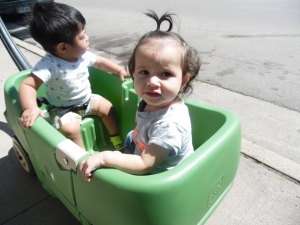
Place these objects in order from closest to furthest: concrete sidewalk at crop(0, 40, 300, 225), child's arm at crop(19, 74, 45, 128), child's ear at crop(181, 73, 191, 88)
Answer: child's ear at crop(181, 73, 191, 88)
child's arm at crop(19, 74, 45, 128)
concrete sidewalk at crop(0, 40, 300, 225)

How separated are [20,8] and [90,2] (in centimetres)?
353

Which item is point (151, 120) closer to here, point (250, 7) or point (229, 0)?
point (250, 7)

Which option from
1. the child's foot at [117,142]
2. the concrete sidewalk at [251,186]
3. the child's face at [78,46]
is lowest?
the concrete sidewalk at [251,186]

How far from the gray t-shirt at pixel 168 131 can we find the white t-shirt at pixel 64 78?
61cm

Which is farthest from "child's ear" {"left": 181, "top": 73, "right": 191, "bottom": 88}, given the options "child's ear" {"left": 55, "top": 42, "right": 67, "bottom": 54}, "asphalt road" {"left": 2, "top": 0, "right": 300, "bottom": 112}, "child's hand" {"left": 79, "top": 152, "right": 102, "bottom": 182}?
"asphalt road" {"left": 2, "top": 0, "right": 300, "bottom": 112}

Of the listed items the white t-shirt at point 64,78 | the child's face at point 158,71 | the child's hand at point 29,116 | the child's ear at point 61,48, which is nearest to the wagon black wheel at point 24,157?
the white t-shirt at point 64,78

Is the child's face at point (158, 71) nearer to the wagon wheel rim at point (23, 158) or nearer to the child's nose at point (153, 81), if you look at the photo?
the child's nose at point (153, 81)

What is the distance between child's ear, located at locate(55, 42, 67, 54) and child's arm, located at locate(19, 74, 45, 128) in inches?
7.7

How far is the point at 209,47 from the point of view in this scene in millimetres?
4133

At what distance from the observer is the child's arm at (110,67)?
186cm

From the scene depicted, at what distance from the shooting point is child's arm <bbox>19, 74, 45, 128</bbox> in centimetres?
129

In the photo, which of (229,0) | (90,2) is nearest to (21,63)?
(229,0)

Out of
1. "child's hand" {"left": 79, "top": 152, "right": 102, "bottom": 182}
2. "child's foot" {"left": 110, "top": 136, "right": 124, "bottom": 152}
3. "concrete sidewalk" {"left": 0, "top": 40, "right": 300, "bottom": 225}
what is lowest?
"concrete sidewalk" {"left": 0, "top": 40, "right": 300, "bottom": 225}

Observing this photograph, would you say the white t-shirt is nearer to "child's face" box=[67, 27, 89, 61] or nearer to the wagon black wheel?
"child's face" box=[67, 27, 89, 61]
